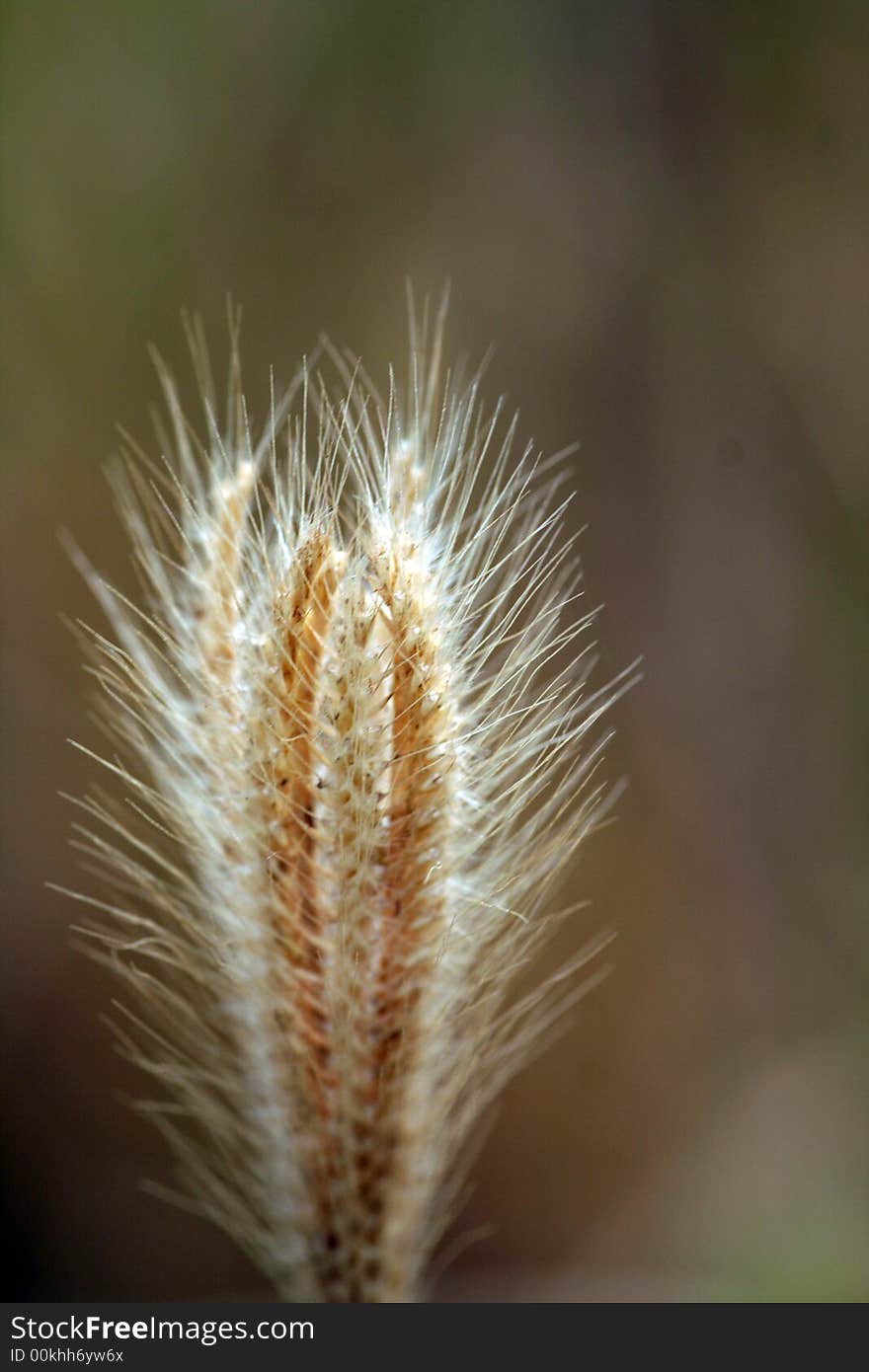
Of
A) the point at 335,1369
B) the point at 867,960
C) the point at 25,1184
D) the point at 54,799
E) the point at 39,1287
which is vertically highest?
the point at 54,799

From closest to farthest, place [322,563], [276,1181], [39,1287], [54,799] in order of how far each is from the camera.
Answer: [322,563], [276,1181], [39,1287], [54,799]

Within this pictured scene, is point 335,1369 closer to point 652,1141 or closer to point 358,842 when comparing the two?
point 358,842

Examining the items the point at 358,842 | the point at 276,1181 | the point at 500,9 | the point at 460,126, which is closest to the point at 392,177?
the point at 460,126

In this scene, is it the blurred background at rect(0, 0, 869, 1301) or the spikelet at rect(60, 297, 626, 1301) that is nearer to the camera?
the spikelet at rect(60, 297, 626, 1301)

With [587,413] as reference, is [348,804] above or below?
below

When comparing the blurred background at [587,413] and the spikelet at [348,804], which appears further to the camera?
the blurred background at [587,413]

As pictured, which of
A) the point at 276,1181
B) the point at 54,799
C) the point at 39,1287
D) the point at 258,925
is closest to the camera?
the point at 258,925

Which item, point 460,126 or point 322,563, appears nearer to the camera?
point 322,563

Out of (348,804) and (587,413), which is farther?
(587,413)
